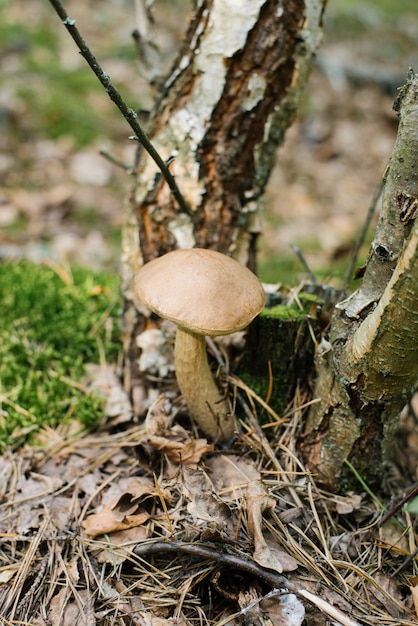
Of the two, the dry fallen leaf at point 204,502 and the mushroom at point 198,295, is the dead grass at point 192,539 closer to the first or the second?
the dry fallen leaf at point 204,502

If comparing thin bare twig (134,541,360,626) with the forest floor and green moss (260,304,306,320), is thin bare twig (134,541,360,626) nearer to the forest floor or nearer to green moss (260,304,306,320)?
the forest floor

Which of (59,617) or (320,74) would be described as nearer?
(59,617)

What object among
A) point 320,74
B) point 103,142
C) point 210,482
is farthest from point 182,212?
point 320,74

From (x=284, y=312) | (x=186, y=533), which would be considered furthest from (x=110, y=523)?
(x=284, y=312)

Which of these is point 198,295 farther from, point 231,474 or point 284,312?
point 231,474

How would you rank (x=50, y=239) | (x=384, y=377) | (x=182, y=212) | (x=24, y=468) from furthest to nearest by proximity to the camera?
1. (x=50, y=239)
2. (x=182, y=212)
3. (x=24, y=468)
4. (x=384, y=377)

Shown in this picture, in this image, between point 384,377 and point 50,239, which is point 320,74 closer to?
point 50,239

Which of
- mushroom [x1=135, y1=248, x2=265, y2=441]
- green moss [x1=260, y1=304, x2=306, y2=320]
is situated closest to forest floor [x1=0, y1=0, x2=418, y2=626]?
green moss [x1=260, y1=304, x2=306, y2=320]
